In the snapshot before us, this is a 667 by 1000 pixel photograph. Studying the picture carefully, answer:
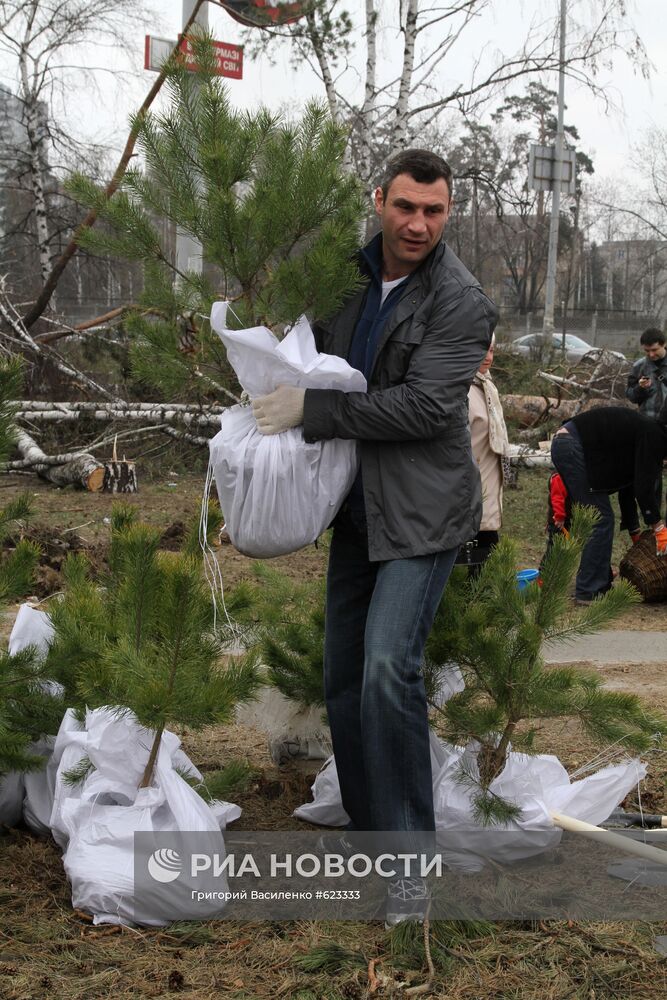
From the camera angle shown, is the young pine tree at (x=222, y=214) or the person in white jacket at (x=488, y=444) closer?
the young pine tree at (x=222, y=214)

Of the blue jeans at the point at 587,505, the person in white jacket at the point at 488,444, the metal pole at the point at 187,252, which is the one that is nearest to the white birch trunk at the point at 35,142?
the blue jeans at the point at 587,505

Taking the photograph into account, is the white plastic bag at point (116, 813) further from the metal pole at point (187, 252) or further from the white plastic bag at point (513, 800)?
the metal pole at point (187, 252)

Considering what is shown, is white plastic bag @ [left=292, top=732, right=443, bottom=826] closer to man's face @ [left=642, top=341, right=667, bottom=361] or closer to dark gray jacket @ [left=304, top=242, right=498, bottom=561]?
dark gray jacket @ [left=304, top=242, right=498, bottom=561]

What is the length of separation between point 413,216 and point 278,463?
76 cm

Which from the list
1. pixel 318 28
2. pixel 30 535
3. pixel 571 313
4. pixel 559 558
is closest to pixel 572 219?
pixel 571 313

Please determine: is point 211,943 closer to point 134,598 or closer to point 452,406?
point 134,598

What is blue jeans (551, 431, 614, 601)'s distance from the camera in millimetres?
7176

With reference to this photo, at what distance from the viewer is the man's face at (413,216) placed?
274 centimetres

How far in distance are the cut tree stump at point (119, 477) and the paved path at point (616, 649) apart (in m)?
5.66

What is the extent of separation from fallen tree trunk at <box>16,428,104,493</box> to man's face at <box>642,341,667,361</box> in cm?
562

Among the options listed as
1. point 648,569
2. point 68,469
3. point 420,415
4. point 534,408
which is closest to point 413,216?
point 420,415

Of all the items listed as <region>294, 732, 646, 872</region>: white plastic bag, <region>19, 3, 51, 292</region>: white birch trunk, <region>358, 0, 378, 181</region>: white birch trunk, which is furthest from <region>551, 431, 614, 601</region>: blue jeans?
<region>19, 3, 51, 292</region>: white birch trunk

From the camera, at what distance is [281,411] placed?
2711 mm

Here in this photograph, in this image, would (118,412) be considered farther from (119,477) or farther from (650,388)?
(650,388)
